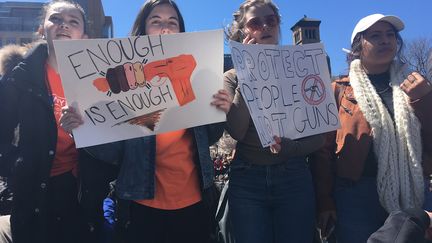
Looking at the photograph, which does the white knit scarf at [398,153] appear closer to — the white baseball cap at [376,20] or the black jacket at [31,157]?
the white baseball cap at [376,20]

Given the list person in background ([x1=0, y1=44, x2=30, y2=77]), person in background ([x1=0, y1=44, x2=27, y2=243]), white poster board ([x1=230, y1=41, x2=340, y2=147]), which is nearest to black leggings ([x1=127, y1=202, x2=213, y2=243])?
white poster board ([x1=230, y1=41, x2=340, y2=147])

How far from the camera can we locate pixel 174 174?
6.95 ft

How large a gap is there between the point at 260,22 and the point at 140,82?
89cm

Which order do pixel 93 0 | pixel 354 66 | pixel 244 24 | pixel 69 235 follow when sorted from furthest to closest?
pixel 93 0 → pixel 354 66 → pixel 244 24 → pixel 69 235

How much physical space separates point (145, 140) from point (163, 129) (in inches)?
4.7

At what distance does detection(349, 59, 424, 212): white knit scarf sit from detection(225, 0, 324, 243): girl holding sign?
44cm

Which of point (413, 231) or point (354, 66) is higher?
point (354, 66)

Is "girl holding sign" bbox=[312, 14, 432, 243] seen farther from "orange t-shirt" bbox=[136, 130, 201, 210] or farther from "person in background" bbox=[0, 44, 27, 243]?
"person in background" bbox=[0, 44, 27, 243]

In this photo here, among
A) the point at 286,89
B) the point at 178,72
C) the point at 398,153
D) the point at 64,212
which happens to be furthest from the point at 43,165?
the point at 398,153

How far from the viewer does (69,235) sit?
2.20 metres

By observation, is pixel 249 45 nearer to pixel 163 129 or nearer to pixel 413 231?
pixel 163 129

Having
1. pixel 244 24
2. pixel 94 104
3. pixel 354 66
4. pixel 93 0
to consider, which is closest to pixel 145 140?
pixel 94 104

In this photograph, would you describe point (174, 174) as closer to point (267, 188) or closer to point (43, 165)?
point (267, 188)

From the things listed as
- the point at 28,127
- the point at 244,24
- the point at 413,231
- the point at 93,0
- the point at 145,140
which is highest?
the point at 93,0
